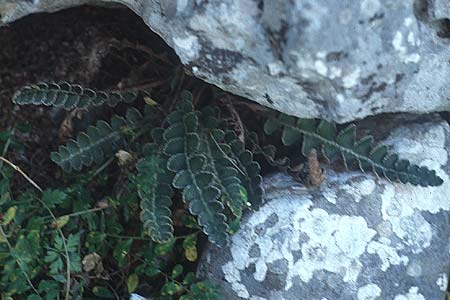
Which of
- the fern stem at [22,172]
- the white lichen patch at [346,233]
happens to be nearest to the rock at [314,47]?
the white lichen patch at [346,233]

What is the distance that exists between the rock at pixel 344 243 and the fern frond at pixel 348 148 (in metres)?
0.06

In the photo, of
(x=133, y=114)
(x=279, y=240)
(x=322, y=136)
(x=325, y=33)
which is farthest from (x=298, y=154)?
(x=325, y=33)

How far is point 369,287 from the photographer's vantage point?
218 centimetres

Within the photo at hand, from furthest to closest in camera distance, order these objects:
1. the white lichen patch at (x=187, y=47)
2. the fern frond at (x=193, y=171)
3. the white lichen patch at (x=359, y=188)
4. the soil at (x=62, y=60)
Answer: the soil at (x=62, y=60), the white lichen patch at (x=359, y=188), the fern frond at (x=193, y=171), the white lichen patch at (x=187, y=47)

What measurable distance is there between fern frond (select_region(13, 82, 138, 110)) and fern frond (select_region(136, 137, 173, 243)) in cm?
24

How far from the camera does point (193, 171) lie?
2.17 meters

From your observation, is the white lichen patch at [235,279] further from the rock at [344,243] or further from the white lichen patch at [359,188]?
the white lichen patch at [359,188]

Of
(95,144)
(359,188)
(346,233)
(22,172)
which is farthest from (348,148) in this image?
(22,172)

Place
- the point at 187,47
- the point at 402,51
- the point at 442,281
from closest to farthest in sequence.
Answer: the point at 402,51, the point at 187,47, the point at 442,281

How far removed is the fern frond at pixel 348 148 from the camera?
7.12 ft

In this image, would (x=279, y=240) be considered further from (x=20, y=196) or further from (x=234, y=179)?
(x=20, y=196)

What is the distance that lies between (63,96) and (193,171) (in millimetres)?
450

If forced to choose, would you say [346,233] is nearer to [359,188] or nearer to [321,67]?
[359,188]

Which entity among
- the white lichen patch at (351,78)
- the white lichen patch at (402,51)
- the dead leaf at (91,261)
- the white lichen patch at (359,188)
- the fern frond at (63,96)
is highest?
the white lichen patch at (402,51)
